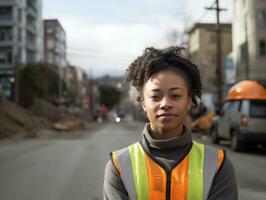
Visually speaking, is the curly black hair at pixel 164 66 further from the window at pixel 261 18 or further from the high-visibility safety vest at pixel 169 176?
the window at pixel 261 18

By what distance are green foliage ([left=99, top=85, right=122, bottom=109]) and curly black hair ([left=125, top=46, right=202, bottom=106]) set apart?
144 meters

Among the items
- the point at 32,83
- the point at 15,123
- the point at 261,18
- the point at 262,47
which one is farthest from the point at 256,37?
the point at 32,83

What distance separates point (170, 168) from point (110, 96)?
147 metres

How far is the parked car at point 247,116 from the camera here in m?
18.1

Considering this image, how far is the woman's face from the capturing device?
8.30 ft

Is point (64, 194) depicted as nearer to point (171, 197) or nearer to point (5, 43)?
point (171, 197)

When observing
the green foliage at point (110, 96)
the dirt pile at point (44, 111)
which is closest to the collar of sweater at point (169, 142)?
the dirt pile at point (44, 111)

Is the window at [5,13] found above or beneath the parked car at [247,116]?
above

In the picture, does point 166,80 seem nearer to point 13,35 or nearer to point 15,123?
point 15,123

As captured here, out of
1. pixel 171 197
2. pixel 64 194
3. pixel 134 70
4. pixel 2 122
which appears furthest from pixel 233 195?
pixel 2 122

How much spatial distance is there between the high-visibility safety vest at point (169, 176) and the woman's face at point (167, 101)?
0.48 feet

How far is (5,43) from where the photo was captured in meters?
78.4

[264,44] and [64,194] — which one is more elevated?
[264,44]

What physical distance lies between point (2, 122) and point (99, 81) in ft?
426
